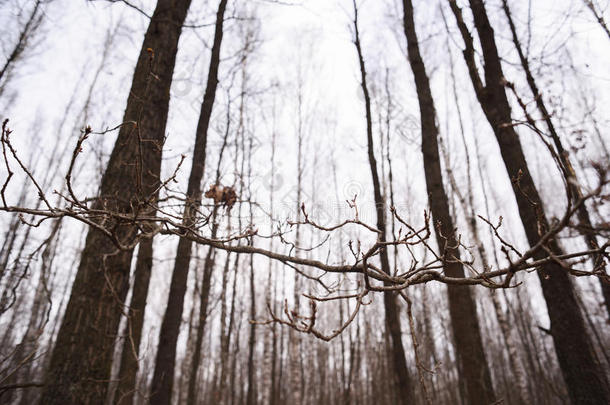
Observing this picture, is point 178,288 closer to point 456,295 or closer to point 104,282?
point 104,282

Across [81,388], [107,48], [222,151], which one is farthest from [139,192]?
[107,48]

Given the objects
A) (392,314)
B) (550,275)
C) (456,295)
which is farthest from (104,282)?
(392,314)

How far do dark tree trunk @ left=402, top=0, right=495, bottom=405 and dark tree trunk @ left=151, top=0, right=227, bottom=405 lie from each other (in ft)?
10.8

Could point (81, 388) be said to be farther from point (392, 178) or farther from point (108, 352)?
point (392, 178)

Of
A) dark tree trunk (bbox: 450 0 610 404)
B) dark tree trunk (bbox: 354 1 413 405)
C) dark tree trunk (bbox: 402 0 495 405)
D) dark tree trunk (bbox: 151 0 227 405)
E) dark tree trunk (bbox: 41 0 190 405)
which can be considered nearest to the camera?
dark tree trunk (bbox: 41 0 190 405)

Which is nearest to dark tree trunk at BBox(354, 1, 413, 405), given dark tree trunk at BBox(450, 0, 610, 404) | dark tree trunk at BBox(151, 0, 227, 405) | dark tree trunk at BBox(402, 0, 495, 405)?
dark tree trunk at BBox(402, 0, 495, 405)

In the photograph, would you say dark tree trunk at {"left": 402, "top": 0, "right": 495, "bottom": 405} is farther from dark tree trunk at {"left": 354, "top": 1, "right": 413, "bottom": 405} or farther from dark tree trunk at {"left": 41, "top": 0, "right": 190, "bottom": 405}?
dark tree trunk at {"left": 41, "top": 0, "right": 190, "bottom": 405}

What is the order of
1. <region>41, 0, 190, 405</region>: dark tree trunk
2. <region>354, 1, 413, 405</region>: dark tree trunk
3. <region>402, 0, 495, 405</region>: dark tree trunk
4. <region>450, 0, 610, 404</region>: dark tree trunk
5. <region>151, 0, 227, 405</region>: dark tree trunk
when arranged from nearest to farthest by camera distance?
<region>41, 0, 190, 405</region>: dark tree trunk, <region>450, 0, 610, 404</region>: dark tree trunk, <region>402, 0, 495, 405</region>: dark tree trunk, <region>151, 0, 227, 405</region>: dark tree trunk, <region>354, 1, 413, 405</region>: dark tree trunk

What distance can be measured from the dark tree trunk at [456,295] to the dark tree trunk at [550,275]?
31.0 inches

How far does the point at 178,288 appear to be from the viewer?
16.6 feet

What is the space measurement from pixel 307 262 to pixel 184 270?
420 centimetres

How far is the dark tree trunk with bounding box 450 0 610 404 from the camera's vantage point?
3.06 metres

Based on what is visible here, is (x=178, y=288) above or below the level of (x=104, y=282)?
above

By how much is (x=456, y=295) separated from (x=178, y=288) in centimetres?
414
